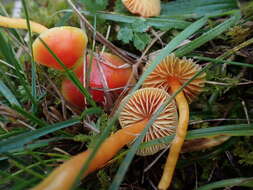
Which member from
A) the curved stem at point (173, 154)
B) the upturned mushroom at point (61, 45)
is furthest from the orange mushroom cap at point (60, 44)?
the curved stem at point (173, 154)

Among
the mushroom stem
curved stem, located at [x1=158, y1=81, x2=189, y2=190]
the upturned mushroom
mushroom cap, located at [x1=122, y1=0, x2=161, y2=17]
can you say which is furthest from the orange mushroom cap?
curved stem, located at [x1=158, y1=81, x2=189, y2=190]

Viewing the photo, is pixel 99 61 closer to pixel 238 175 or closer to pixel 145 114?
pixel 145 114

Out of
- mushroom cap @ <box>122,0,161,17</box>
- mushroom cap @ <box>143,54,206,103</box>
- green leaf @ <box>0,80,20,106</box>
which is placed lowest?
green leaf @ <box>0,80,20,106</box>

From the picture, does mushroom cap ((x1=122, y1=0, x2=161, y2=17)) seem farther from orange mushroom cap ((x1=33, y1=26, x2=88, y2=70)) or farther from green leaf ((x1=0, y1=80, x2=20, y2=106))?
green leaf ((x1=0, y1=80, x2=20, y2=106))

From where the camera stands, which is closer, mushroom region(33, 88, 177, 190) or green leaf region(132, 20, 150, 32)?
mushroom region(33, 88, 177, 190)

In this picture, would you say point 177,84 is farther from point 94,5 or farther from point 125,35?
point 94,5

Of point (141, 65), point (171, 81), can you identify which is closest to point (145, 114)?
point (171, 81)

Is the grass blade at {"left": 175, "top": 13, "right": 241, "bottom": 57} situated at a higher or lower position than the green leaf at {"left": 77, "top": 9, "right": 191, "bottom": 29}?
lower
